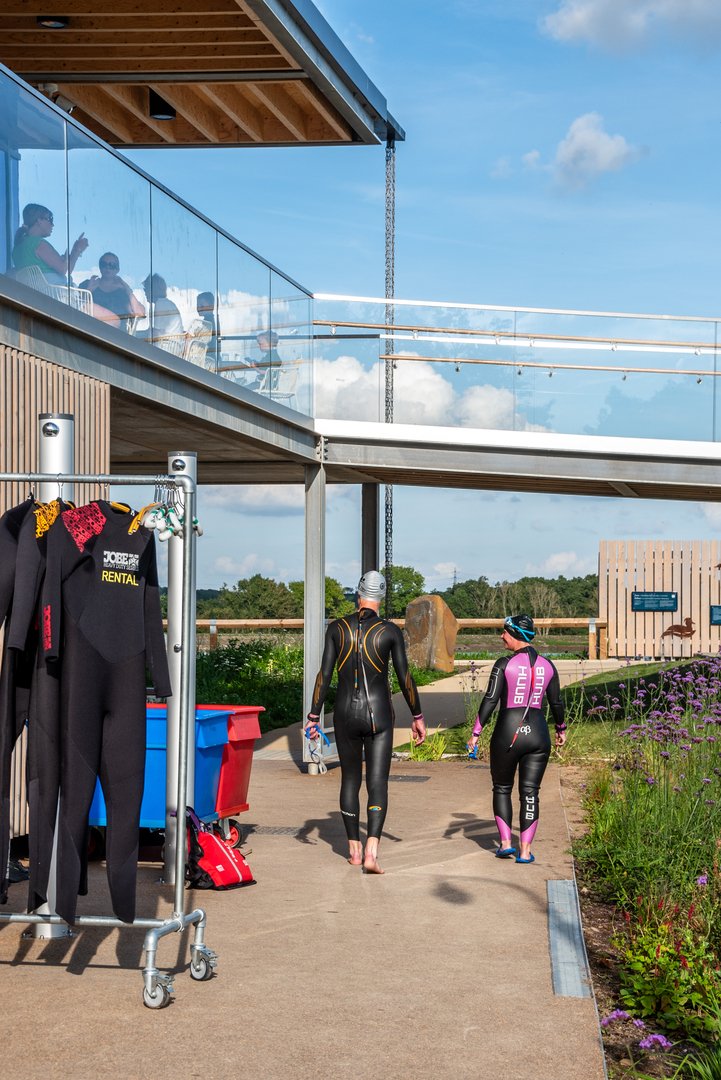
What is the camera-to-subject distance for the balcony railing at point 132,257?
27.9 feet

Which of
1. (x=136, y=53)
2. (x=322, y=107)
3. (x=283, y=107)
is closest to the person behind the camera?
(x=136, y=53)

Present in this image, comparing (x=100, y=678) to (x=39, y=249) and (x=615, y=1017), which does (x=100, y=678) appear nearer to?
(x=615, y=1017)

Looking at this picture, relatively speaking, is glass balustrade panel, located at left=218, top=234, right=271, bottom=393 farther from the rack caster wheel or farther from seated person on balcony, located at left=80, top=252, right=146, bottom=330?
the rack caster wheel

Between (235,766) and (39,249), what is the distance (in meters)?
3.79

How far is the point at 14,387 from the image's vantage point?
329 inches

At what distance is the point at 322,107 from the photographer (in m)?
Answer: 15.4

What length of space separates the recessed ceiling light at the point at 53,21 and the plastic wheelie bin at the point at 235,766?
708 cm

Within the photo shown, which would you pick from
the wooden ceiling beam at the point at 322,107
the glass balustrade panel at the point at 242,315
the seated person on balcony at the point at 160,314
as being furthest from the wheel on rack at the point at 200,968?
the wooden ceiling beam at the point at 322,107

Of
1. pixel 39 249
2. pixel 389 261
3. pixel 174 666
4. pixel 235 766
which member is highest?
pixel 389 261

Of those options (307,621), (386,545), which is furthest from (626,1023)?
(386,545)

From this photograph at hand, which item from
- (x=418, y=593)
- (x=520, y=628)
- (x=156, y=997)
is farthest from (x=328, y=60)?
(x=418, y=593)

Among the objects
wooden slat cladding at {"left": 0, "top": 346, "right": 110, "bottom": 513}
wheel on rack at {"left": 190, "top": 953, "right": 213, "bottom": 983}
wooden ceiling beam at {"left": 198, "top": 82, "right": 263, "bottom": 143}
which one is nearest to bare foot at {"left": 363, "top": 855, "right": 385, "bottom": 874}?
wheel on rack at {"left": 190, "top": 953, "right": 213, "bottom": 983}

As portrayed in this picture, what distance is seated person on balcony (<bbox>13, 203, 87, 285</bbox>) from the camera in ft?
27.6

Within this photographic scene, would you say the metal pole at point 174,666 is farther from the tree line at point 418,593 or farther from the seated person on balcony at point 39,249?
the tree line at point 418,593
